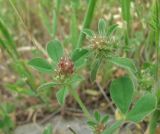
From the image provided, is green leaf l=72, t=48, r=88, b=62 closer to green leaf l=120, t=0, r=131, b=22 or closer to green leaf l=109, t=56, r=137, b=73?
green leaf l=109, t=56, r=137, b=73

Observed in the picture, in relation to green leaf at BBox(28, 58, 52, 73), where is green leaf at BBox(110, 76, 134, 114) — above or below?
below

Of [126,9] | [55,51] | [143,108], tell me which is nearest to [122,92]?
[143,108]

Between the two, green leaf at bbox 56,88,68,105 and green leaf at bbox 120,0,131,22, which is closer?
green leaf at bbox 56,88,68,105

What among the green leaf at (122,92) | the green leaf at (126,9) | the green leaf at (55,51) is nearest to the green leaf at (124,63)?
the green leaf at (122,92)

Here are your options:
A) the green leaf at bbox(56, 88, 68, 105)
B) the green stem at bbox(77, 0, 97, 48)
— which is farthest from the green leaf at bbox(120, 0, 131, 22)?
the green leaf at bbox(56, 88, 68, 105)

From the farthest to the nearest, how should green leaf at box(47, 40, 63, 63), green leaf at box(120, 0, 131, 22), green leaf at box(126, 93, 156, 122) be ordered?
green leaf at box(120, 0, 131, 22)
green leaf at box(47, 40, 63, 63)
green leaf at box(126, 93, 156, 122)

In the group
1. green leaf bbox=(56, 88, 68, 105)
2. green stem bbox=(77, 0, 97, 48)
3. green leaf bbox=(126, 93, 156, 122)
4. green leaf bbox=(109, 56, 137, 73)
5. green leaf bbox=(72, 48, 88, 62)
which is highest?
green stem bbox=(77, 0, 97, 48)

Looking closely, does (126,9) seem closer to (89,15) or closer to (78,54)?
(89,15)
